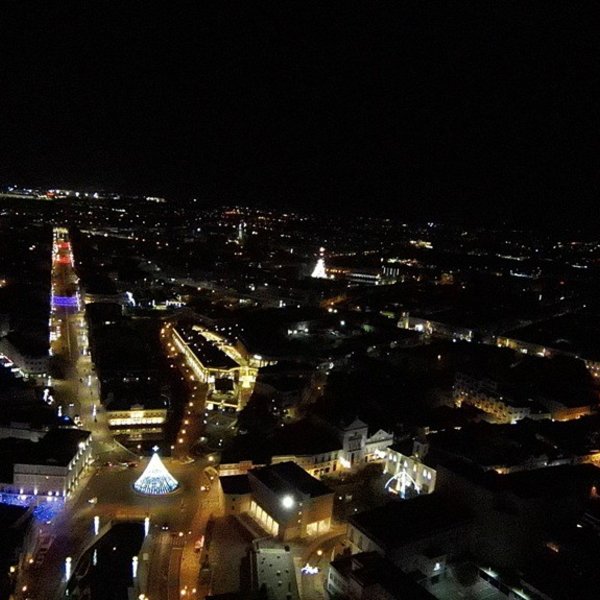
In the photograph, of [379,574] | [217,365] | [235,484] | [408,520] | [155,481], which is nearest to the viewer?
[379,574]

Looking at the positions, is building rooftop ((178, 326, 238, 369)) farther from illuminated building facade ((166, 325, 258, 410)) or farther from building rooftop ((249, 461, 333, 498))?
building rooftop ((249, 461, 333, 498))

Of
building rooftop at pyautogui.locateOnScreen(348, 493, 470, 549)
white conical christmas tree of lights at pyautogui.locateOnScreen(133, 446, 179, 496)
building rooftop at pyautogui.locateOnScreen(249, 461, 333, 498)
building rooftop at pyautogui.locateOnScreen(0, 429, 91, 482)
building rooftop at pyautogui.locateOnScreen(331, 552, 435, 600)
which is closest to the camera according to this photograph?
building rooftop at pyautogui.locateOnScreen(331, 552, 435, 600)

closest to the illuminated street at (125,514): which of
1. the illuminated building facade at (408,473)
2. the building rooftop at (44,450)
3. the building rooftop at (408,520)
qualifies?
the building rooftop at (44,450)

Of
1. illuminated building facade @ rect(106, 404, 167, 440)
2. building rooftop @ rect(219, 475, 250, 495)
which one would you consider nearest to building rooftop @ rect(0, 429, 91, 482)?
illuminated building facade @ rect(106, 404, 167, 440)

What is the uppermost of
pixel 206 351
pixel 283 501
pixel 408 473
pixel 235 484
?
pixel 206 351

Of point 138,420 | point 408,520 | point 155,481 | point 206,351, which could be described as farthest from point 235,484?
point 206,351

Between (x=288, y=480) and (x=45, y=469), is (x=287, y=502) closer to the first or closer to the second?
(x=288, y=480)

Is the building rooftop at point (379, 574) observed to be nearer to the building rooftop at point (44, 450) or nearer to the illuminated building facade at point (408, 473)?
the illuminated building facade at point (408, 473)
